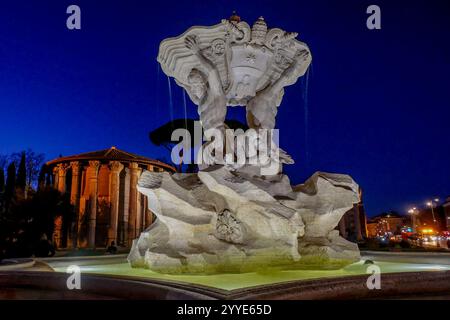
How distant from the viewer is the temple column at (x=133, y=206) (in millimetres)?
38422

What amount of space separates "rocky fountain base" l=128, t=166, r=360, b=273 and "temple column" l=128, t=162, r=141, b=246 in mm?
31449

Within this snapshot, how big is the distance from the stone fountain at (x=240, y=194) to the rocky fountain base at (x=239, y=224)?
2 cm

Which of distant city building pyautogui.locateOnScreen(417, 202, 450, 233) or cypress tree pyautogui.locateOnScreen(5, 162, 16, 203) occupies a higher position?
cypress tree pyautogui.locateOnScreen(5, 162, 16, 203)

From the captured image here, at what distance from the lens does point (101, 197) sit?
40406 millimetres

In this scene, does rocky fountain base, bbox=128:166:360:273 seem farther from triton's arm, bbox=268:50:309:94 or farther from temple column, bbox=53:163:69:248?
temple column, bbox=53:163:69:248

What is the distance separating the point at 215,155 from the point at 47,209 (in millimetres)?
21355

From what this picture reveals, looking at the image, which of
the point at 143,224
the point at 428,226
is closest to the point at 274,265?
the point at 143,224

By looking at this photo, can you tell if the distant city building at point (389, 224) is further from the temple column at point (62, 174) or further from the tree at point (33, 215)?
the tree at point (33, 215)

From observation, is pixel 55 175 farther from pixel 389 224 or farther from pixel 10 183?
pixel 389 224

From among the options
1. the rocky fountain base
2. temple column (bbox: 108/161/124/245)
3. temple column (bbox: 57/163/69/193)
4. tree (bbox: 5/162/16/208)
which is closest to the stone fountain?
the rocky fountain base

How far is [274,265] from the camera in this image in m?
6.95

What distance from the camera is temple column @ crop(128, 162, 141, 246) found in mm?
38422

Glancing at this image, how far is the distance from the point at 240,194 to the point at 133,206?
34.2m

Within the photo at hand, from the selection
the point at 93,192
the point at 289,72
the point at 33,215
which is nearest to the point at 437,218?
the point at 93,192
